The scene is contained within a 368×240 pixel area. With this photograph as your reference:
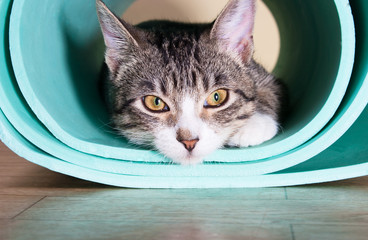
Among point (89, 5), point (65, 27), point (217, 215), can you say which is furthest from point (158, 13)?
point (217, 215)

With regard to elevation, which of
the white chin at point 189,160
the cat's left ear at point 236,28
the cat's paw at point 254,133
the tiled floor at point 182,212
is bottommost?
the tiled floor at point 182,212

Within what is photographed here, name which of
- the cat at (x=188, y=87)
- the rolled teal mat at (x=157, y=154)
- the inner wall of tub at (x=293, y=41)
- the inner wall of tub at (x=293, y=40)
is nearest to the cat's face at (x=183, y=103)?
the cat at (x=188, y=87)

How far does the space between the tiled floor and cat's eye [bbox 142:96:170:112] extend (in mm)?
388

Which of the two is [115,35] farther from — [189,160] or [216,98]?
[189,160]

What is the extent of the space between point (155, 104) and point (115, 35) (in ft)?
1.32

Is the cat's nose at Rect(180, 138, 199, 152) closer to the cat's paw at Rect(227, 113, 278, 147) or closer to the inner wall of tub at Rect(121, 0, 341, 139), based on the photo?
the cat's paw at Rect(227, 113, 278, 147)

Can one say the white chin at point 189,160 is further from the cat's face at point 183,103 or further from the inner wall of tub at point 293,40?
the inner wall of tub at point 293,40

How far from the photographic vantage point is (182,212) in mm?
1638

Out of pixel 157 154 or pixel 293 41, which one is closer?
pixel 157 154

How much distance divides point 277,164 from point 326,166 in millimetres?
266

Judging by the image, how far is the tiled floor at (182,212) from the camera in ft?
4.68

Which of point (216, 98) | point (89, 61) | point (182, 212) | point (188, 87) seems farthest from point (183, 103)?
point (89, 61)

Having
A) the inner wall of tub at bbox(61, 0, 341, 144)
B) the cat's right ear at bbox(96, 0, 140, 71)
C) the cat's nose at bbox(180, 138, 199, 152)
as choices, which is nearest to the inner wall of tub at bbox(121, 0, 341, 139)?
the inner wall of tub at bbox(61, 0, 341, 144)

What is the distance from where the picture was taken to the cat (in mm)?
1862
